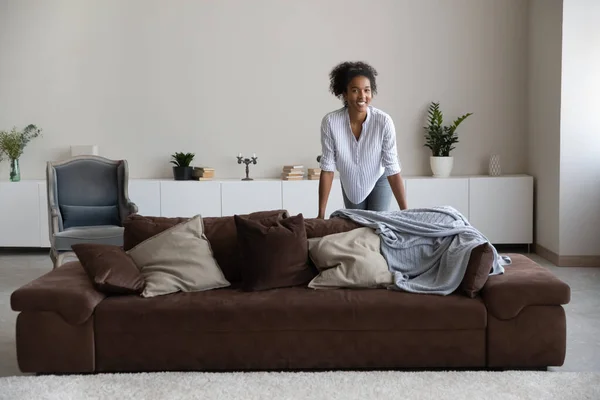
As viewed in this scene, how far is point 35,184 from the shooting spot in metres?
7.65

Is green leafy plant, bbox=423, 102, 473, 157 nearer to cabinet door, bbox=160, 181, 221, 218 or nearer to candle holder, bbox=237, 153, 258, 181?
candle holder, bbox=237, 153, 258, 181

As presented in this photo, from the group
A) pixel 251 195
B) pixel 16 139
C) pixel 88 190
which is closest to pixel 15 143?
pixel 16 139

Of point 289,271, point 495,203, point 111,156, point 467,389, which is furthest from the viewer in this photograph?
point 111,156

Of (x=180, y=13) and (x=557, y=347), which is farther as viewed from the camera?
(x=180, y=13)

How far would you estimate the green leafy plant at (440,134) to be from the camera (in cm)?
766

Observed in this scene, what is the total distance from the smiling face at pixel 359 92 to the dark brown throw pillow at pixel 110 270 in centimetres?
163

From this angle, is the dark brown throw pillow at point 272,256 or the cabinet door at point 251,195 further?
the cabinet door at point 251,195

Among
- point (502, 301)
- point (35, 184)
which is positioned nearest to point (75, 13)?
point (35, 184)

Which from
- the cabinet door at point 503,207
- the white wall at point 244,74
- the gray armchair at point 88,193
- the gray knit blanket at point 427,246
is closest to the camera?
the gray knit blanket at point 427,246

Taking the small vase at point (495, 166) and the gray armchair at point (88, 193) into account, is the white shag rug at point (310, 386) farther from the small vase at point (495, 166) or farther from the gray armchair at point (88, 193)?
the small vase at point (495, 166)

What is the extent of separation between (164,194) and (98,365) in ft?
12.3

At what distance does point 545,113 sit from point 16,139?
508cm

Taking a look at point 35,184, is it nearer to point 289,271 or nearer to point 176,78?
point 176,78

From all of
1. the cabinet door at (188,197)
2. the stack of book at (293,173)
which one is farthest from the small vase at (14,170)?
the stack of book at (293,173)
